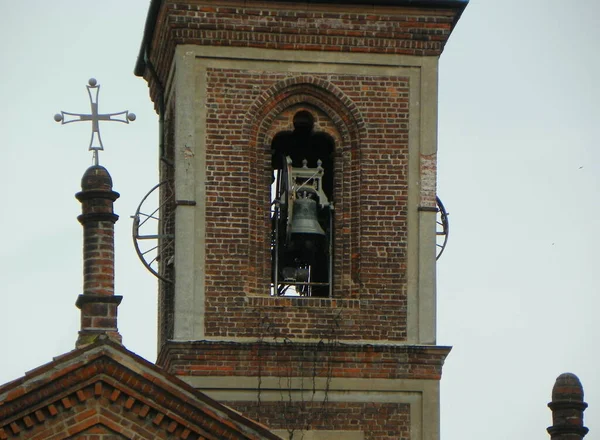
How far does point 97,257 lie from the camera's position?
104 ft

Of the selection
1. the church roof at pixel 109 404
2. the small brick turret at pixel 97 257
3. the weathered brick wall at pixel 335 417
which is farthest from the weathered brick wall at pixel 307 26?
the church roof at pixel 109 404

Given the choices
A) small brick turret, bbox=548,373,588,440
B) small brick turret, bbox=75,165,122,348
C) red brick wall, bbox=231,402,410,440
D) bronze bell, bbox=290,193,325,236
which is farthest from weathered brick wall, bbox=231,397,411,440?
small brick turret, bbox=75,165,122,348

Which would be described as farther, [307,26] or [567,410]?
[307,26]

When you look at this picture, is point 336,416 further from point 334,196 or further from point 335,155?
point 335,155

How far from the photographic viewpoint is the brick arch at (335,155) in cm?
3622

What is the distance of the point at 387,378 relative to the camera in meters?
35.8

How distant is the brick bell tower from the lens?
3556 centimetres

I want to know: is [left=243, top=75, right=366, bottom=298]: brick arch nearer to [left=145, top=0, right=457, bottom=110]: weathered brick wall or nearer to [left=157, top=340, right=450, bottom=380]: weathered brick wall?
[left=145, top=0, right=457, bottom=110]: weathered brick wall

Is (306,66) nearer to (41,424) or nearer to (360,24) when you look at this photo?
(360,24)

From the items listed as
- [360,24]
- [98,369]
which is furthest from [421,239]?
[98,369]

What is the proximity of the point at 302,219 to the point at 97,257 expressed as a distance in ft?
16.9

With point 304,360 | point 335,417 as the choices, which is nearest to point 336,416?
point 335,417

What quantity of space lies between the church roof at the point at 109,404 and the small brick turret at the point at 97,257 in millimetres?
549

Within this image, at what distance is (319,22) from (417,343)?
4.17m
